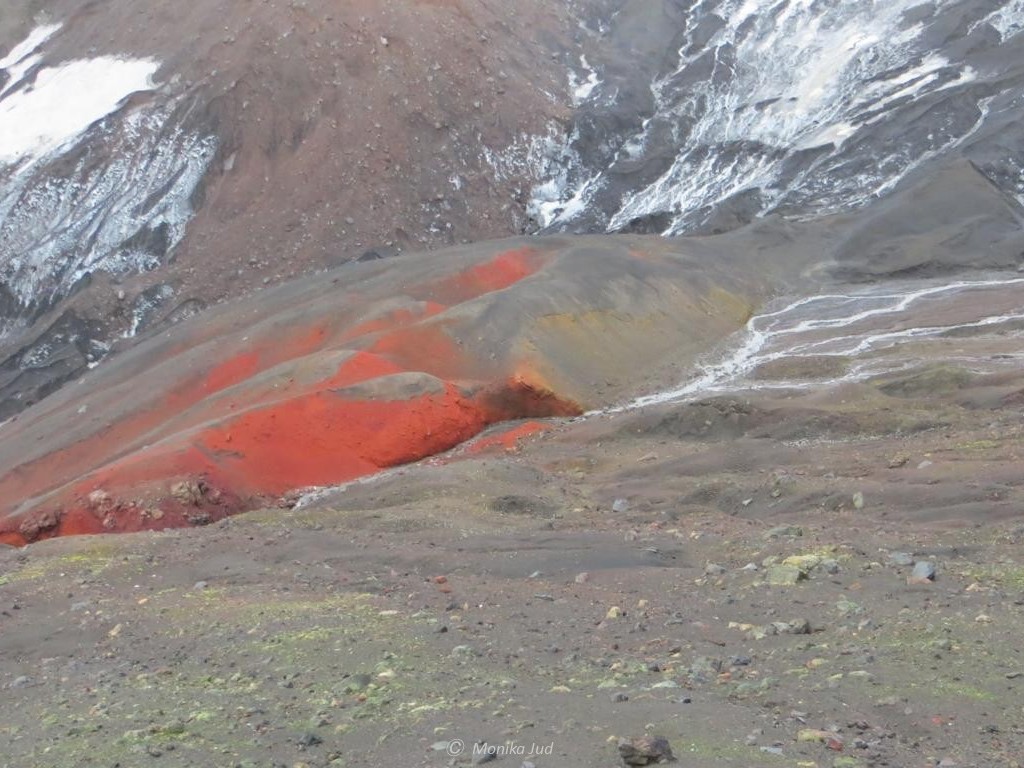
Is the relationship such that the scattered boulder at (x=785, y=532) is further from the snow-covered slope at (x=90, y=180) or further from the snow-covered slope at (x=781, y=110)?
the snow-covered slope at (x=90, y=180)

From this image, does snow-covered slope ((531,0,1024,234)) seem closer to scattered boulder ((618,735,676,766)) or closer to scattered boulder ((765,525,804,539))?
scattered boulder ((765,525,804,539))

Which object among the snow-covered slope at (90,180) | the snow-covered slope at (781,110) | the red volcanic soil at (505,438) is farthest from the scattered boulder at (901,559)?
the snow-covered slope at (90,180)

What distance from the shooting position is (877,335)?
30688 mm

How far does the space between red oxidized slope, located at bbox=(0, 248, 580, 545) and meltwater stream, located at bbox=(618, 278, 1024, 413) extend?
4008 millimetres

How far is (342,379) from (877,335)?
13.1 meters

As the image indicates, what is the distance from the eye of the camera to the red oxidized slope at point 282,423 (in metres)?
23.9

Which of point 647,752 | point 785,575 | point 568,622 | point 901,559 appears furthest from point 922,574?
point 647,752

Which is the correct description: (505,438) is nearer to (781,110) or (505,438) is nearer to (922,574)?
(922,574)

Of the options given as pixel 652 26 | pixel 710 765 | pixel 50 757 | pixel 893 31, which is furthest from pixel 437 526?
pixel 652 26

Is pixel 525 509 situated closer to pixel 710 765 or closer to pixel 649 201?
pixel 710 765

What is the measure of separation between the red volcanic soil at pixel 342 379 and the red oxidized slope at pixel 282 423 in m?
0.04

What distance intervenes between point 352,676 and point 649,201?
45.9 m

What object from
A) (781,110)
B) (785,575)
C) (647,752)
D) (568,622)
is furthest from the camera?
(781,110)

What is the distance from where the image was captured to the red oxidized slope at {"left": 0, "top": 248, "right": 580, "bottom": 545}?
78.4 ft
